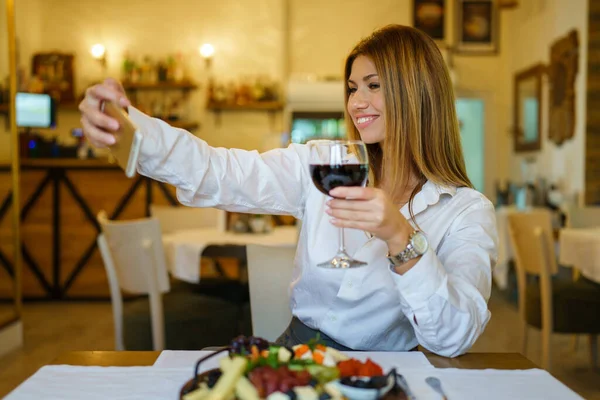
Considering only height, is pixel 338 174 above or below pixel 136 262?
above

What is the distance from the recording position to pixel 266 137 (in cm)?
748

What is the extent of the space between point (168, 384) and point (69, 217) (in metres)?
5.42

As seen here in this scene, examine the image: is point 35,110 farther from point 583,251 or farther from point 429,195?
point 429,195

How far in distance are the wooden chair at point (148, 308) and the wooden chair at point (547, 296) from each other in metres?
1.54

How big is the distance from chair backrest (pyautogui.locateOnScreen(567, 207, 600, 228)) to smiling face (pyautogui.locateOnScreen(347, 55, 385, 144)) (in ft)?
9.79

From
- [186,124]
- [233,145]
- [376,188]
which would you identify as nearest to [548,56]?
[233,145]

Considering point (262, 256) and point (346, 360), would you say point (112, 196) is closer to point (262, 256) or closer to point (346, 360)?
point (262, 256)

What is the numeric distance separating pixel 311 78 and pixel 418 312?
6.36 meters

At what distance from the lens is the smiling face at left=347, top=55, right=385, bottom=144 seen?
5.10 feet

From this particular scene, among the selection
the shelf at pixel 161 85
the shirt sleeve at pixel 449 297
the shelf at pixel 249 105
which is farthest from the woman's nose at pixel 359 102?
the shelf at pixel 161 85

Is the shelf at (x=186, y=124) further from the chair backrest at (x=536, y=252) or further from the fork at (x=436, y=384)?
the fork at (x=436, y=384)

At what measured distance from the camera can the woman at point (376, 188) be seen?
137 cm

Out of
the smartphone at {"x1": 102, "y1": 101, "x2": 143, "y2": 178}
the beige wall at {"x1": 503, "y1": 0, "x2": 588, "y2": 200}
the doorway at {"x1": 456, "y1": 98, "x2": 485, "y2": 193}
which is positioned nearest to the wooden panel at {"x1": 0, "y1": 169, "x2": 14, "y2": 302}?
the smartphone at {"x1": 102, "y1": 101, "x2": 143, "y2": 178}

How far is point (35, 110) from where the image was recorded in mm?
6484
